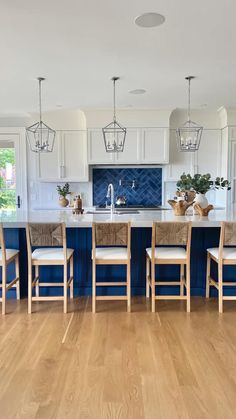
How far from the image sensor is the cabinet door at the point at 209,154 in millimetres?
5793

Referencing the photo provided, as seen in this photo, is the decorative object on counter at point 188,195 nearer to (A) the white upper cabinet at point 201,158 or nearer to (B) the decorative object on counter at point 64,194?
(B) the decorative object on counter at point 64,194

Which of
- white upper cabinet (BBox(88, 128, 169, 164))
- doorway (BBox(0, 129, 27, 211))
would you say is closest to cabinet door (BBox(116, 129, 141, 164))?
white upper cabinet (BBox(88, 128, 169, 164))

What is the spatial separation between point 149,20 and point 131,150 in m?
3.20

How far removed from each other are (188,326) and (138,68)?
2.73 metres

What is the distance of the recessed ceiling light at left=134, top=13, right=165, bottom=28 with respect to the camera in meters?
2.37

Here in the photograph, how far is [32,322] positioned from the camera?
9.37 feet

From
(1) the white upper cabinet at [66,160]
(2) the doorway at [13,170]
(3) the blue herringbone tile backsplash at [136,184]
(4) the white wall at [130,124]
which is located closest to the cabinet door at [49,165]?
(1) the white upper cabinet at [66,160]

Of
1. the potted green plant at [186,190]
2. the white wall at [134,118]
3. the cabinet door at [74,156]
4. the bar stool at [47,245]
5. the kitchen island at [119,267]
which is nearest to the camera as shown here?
the bar stool at [47,245]

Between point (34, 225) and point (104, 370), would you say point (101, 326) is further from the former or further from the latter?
point (34, 225)

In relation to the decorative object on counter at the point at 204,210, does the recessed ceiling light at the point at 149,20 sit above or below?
above

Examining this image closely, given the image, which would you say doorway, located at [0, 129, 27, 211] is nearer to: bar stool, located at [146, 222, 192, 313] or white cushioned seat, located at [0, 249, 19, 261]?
white cushioned seat, located at [0, 249, 19, 261]

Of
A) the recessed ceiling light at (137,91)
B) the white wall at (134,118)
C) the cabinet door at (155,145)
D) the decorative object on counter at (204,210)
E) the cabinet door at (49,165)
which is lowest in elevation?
the decorative object on counter at (204,210)

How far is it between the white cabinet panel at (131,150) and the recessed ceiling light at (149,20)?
306cm

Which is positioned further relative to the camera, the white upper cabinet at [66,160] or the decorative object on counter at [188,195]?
the white upper cabinet at [66,160]
